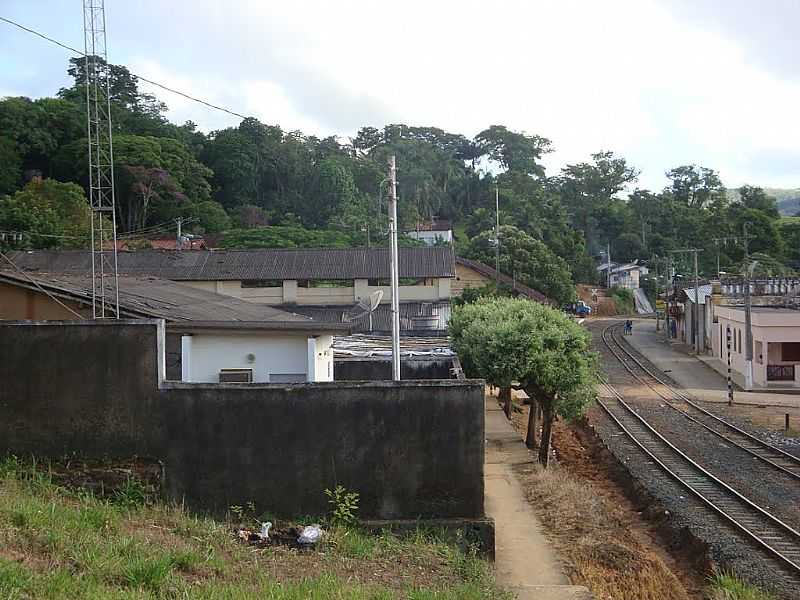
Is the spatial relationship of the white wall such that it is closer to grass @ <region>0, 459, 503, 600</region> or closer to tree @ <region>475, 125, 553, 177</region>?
grass @ <region>0, 459, 503, 600</region>

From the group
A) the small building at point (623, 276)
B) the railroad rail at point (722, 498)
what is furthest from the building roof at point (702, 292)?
the small building at point (623, 276)

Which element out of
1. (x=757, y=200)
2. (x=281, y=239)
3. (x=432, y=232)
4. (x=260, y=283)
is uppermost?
(x=757, y=200)

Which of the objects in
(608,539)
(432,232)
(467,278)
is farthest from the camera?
(432,232)

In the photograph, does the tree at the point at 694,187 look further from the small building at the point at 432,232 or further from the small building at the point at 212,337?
the small building at the point at 212,337

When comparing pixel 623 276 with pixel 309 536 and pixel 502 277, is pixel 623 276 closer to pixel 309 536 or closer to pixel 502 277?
pixel 502 277

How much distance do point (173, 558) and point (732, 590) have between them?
753 centimetres

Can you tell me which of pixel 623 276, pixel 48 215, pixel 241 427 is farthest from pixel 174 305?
pixel 623 276

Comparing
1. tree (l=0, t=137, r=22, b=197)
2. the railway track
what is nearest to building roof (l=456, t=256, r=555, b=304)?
the railway track

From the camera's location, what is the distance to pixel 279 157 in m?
71.6

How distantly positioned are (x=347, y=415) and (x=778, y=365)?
30.8m

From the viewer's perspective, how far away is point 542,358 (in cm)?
1914

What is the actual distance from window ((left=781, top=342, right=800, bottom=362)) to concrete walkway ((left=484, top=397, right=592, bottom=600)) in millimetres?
22625

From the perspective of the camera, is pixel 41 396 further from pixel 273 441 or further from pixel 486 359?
pixel 486 359

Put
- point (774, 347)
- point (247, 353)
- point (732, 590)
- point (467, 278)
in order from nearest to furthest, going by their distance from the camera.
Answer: point (732, 590) < point (247, 353) < point (774, 347) < point (467, 278)
